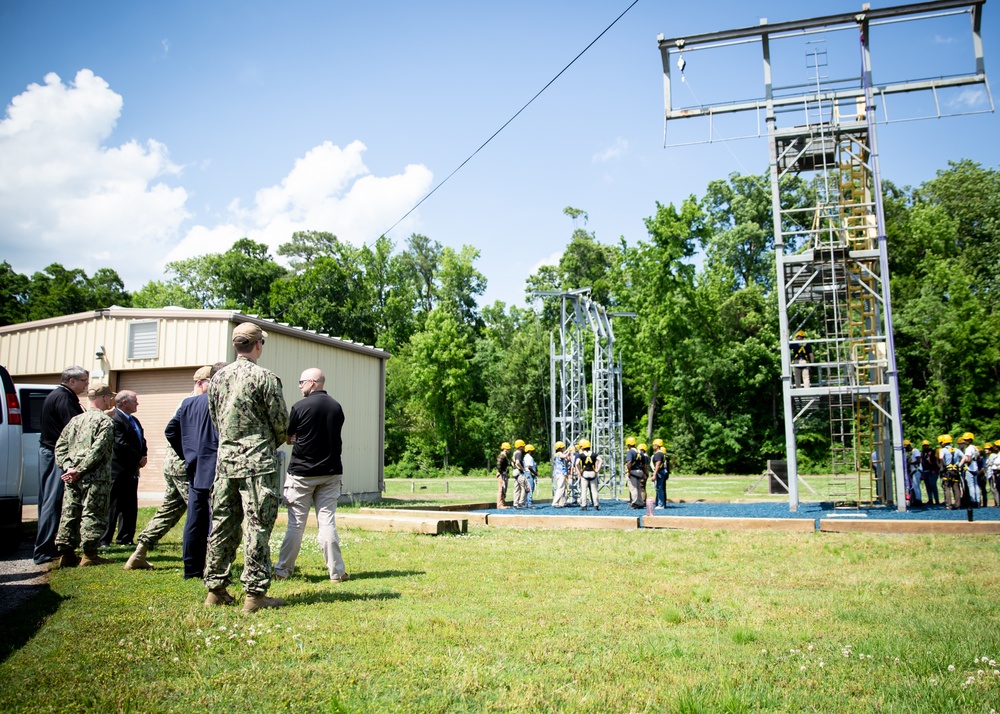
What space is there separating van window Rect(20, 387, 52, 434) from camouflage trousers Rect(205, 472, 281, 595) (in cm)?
1006

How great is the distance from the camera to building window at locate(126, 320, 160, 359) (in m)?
18.3

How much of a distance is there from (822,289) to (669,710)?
19.0m

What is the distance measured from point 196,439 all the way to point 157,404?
12060 millimetres

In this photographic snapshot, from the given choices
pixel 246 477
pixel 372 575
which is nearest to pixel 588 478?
pixel 372 575

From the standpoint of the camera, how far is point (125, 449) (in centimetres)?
940

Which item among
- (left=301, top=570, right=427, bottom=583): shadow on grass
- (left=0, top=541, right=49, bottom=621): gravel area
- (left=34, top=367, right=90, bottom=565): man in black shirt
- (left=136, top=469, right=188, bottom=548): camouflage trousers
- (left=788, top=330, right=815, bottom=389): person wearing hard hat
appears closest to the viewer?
(left=0, top=541, right=49, bottom=621): gravel area

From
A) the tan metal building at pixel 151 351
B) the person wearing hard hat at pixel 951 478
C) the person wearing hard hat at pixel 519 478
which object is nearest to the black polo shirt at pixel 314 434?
the tan metal building at pixel 151 351

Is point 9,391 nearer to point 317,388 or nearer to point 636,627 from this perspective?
point 317,388

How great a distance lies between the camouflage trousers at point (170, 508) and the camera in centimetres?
816

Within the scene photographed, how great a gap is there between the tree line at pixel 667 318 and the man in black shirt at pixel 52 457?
3442cm

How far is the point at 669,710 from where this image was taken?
3934 millimetres

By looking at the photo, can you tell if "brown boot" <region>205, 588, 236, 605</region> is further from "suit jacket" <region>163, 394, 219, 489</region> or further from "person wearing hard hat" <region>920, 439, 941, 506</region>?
"person wearing hard hat" <region>920, 439, 941, 506</region>

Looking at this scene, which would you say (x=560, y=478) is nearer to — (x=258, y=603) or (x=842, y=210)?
(x=842, y=210)

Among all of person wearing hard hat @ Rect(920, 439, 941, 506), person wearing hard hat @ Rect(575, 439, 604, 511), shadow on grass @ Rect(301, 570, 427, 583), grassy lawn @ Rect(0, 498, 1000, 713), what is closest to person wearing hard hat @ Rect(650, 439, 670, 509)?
person wearing hard hat @ Rect(575, 439, 604, 511)
